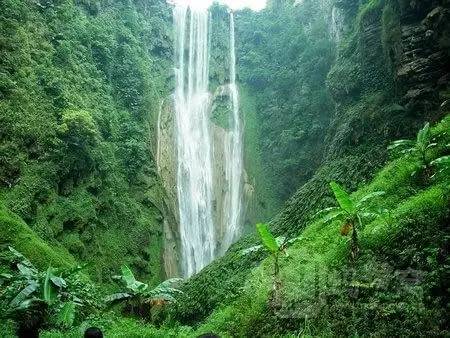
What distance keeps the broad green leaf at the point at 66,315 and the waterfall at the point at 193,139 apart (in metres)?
15.6

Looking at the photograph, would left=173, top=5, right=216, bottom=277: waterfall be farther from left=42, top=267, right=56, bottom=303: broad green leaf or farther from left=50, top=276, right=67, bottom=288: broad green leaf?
left=42, top=267, right=56, bottom=303: broad green leaf

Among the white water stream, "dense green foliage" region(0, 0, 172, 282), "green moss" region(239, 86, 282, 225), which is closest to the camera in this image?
"dense green foliage" region(0, 0, 172, 282)

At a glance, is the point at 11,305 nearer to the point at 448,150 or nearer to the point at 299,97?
the point at 448,150

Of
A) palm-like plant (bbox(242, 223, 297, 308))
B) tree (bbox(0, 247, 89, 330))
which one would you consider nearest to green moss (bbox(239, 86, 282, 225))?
palm-like plant (bbox(242, 223, 297, 308))

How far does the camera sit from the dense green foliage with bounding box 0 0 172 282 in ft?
52.9

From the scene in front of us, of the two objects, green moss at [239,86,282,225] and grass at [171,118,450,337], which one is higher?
green moss at [239,86,282,225]

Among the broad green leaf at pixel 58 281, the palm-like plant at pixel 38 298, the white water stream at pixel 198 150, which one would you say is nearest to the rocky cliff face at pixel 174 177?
the white water stream at pixel 198 150

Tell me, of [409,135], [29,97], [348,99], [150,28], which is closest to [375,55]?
[348,99]

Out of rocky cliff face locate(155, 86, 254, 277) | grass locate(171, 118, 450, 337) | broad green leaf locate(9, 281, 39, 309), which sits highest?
rocky cliff face locate(155, 86, 254, 277)

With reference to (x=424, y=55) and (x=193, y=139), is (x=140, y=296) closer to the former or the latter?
(x=424, y=55)

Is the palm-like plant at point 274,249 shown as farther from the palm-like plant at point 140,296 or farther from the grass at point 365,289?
the palm-like plant at point 140,296

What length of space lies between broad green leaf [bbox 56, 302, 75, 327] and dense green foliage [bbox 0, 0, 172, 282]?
4.36 metres

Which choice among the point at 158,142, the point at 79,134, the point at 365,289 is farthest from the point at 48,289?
the point at 158,142

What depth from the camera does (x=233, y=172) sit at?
29453 mm
